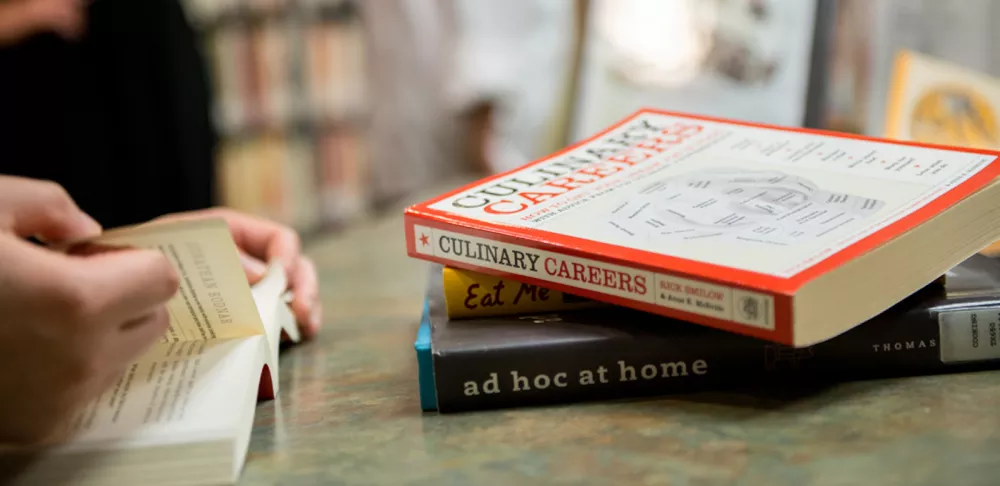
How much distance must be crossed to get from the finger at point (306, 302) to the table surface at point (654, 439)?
0.13m

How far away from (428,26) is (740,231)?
2382 mm

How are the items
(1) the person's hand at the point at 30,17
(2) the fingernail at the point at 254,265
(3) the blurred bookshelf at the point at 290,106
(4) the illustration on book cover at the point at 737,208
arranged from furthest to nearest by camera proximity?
(3) the blurred bookshelf at the point at 290,106 < (1) the person's hand at the point at 30,17 < (2) the fingernail at the point at 254,265 < (4) the illustration on book cover at the point at 737,208

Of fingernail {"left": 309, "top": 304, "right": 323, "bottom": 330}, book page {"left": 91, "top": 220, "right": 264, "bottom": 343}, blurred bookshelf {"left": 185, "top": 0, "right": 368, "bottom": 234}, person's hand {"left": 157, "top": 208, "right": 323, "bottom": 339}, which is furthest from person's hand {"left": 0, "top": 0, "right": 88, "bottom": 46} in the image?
book page {"left": 91, "top": 220, "right": 264, "bottom": 343}

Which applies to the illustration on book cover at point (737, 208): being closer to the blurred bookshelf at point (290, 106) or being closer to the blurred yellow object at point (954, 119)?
the blurred yellow object at point (954, 119)

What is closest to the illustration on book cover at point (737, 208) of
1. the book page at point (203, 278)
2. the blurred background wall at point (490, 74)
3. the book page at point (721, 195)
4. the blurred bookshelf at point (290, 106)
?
the book page at point (721, 195)

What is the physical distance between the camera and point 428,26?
2.83 meters

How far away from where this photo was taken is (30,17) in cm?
178

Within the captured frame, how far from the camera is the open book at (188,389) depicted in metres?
0.51

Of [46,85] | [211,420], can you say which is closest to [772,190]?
[211,420]

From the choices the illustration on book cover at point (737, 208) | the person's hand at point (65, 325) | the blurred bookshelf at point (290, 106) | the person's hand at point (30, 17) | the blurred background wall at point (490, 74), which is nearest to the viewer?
the person's hand at point (65, 325)

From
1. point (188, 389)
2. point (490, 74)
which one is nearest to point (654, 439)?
point (188, 389)

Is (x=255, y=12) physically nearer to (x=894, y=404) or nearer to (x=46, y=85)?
(x=46, y=85)

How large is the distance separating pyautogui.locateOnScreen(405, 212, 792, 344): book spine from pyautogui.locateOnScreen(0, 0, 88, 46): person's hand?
1440 millimetres

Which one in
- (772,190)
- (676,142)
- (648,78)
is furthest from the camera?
(648,78)
